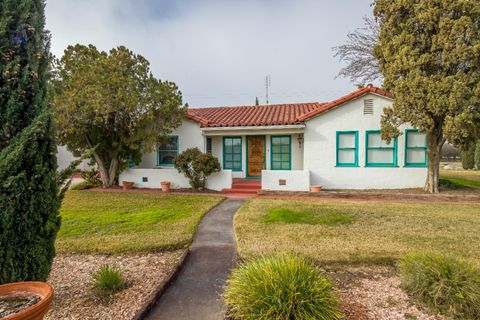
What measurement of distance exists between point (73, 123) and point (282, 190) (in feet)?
31.2

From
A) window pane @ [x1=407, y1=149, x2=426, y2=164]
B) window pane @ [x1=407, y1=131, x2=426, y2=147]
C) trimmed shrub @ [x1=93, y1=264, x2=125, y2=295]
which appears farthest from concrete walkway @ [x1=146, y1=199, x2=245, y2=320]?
window pane @ [x1=407, y1=131, x2=426, y2=147]

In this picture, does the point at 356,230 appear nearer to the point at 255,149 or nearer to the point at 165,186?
the point at 165,186

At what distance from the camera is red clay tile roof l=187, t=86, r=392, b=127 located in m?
12.9

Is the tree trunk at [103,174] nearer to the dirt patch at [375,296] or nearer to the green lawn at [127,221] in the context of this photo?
the green lawn at [127,221]

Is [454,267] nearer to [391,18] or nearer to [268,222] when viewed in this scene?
[268,222]

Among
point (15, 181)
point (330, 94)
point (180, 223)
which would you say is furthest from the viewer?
point (330, 94)

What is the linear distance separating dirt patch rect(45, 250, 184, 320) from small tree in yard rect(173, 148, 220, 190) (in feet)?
23.1

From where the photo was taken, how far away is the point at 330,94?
26375 millimetres

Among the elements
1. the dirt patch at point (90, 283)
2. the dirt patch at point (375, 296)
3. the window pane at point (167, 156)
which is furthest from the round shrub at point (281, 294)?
the window pane at point (167, 156)

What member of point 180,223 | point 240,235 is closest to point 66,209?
point 180,223

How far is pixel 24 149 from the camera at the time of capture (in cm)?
320

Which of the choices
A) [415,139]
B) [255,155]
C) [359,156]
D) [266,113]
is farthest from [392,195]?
[266,113]

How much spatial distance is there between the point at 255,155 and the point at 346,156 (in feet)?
15.7

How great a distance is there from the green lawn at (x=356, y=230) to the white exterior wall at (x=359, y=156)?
2.59m
